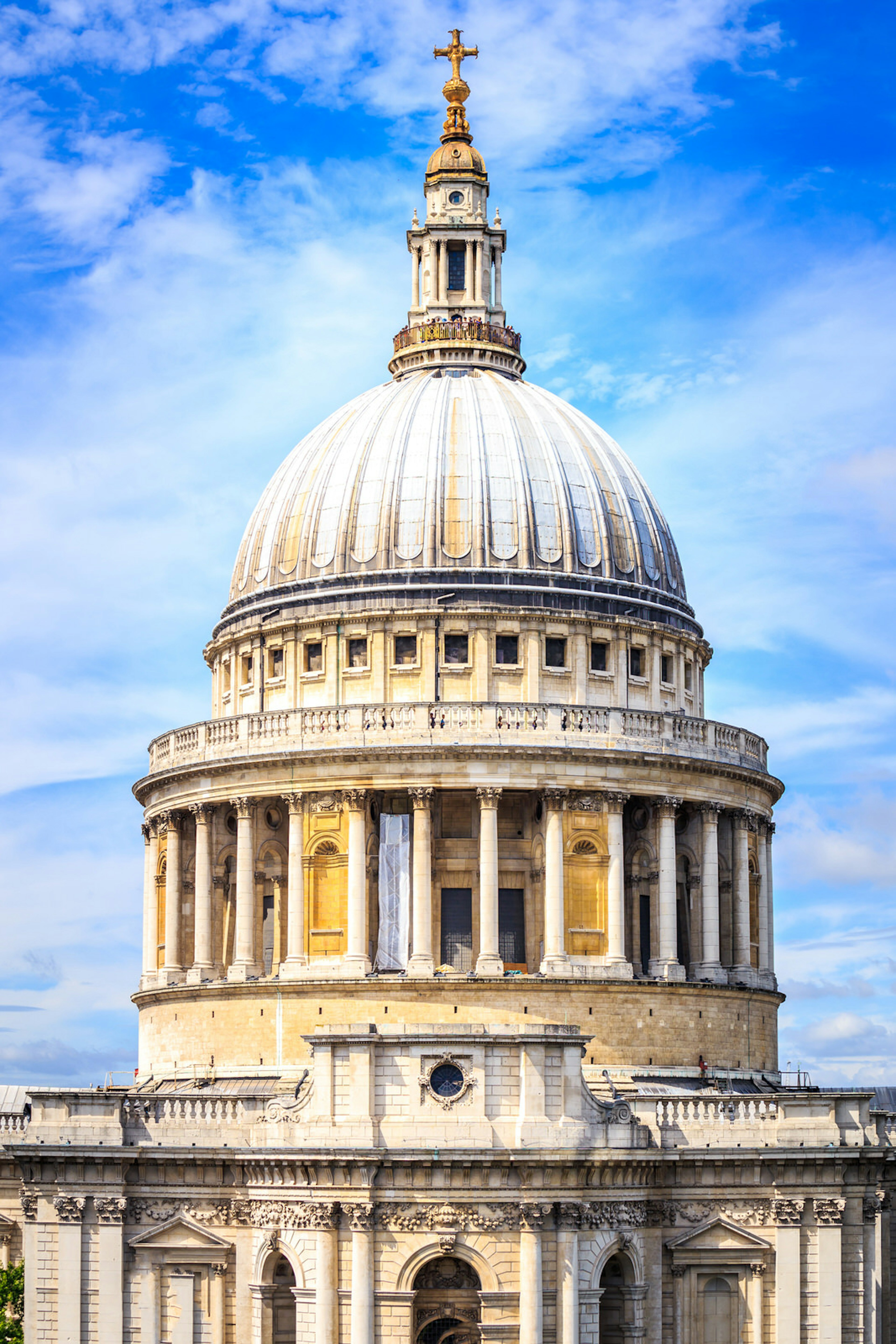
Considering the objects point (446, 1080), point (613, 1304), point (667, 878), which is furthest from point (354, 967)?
point (613, 1304)

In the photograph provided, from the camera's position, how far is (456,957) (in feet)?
219

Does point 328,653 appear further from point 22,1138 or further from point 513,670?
point 22,1138

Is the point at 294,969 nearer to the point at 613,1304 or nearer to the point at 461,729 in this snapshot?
the point at 461,729

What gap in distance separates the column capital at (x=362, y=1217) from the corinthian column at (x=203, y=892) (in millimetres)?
18511

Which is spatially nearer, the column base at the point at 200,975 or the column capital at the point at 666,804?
the column capital at the point at 666,804

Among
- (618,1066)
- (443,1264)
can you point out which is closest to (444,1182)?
(443,1264)

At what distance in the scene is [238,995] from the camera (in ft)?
221

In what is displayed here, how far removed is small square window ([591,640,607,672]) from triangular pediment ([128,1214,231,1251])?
24.4 m

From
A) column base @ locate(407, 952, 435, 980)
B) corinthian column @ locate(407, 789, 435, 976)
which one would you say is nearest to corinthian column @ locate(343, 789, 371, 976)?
corinthian column @ locate(407, 789, 435, 976)

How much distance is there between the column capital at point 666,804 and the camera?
68.6m

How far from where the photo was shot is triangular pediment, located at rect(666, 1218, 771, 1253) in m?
56.0

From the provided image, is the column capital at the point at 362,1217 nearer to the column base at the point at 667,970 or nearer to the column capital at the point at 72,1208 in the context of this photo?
the column capital at the point at 72,1208

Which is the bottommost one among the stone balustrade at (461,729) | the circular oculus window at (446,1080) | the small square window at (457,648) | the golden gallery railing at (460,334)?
the circular oculus window at (446,1080)

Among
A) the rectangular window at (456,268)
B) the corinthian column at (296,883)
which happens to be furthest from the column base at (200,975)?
the rectangular window at (456,268)
